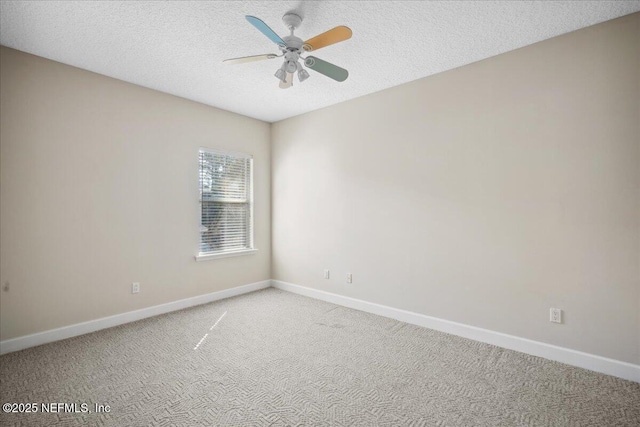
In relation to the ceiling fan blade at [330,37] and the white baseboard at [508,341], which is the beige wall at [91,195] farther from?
the ceiling fan blade at [330,37]

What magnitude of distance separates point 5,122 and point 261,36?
237 centimetres

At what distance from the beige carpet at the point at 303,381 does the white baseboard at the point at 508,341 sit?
86 millimetres

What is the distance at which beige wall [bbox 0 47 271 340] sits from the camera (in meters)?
2.66

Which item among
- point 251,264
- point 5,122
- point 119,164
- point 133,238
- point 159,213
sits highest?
point 5,122

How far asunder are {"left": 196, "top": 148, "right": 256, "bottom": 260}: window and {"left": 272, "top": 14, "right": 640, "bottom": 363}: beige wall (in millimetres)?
1270

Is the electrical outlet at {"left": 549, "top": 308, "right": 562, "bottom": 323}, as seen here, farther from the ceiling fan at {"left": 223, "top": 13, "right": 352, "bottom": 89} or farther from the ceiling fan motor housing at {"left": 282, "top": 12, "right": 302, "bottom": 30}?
the ceiling fan motor housing at {"left": 282, "top": 12, "right": 302, "bottom": 30}

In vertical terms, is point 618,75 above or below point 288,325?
above

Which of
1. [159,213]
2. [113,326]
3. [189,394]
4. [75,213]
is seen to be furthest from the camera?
[159,213]

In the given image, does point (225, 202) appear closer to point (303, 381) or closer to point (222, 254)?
point (222, 254)

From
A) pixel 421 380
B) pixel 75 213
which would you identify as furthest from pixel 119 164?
pixel 421 380

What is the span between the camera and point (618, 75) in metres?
2.26

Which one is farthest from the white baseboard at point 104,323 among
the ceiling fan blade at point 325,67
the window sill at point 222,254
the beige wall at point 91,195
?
the ceiling fan blade at point 325,67

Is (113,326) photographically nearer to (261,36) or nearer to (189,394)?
(189,394)

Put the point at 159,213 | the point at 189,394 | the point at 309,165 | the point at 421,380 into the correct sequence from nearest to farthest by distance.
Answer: the point at 189,394 → the point at 421,380 → the point at 159,213 → the point at 309,165
